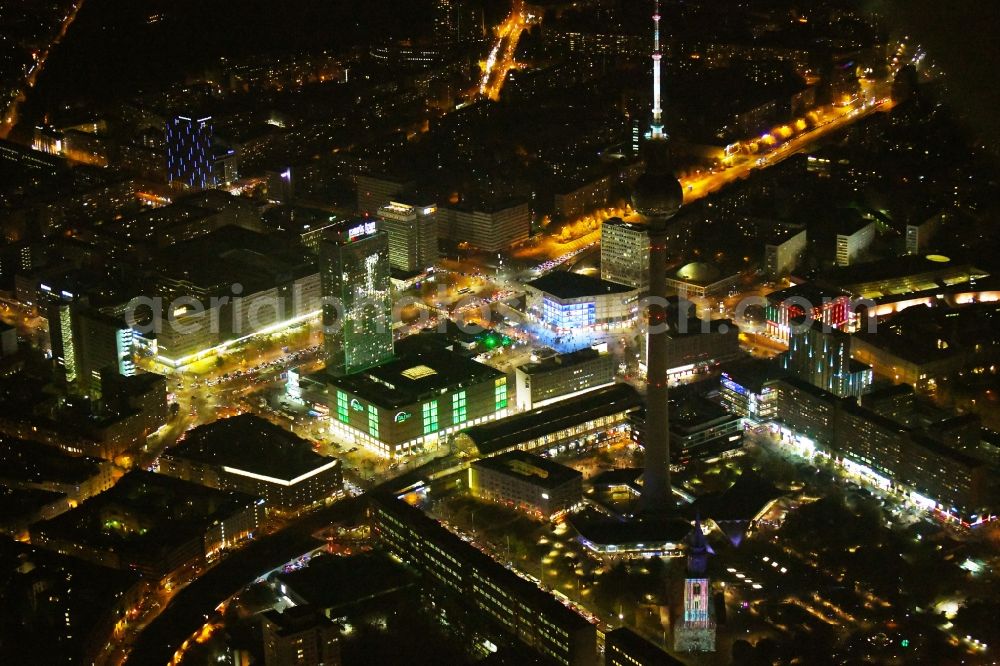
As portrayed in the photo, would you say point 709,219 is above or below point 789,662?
above

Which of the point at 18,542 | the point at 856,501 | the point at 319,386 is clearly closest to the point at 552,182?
the point at 319,386

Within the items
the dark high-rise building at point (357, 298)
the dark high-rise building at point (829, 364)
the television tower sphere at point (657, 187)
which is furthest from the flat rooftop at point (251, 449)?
the dark high-rise building at point (829, 364)

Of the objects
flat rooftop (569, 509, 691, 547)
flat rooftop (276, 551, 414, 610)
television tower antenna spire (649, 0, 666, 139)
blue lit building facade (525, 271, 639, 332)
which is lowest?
flat rooftop (276, 551, 414, 610)

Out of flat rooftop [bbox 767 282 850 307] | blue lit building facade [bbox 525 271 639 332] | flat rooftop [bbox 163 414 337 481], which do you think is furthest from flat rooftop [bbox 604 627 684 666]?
flat rooftop [bbox 767 282 850 307]

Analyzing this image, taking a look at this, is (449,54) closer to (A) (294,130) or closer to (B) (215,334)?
(A) (294,130)

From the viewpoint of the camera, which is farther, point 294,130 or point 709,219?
point 294,130

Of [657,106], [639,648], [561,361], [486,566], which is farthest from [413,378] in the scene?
[639,648]

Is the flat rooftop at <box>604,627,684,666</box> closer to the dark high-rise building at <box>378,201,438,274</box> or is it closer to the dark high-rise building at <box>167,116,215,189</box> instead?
the dark high-rise building at <box>378,201,438,274</box>
